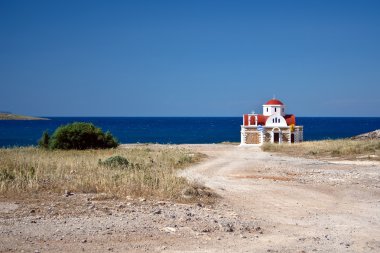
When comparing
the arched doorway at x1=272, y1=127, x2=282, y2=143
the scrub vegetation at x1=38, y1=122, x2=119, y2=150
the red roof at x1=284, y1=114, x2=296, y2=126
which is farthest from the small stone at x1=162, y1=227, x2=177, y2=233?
the red roof at x1=284, y1=114, x2=296, y2=126

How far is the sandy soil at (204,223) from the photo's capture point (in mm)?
9812

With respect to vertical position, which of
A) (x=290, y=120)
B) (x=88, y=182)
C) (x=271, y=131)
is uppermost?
(x=290, y=120)

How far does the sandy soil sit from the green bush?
20764mm

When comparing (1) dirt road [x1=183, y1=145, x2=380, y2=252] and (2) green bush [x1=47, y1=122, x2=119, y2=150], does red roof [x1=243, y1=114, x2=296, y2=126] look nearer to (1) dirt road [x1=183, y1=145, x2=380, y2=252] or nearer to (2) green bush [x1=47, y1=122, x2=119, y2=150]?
(2) green bush [x1=47, y1=122, x2=119, y2=150]

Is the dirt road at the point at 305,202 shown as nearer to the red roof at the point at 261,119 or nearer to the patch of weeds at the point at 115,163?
the patch of weeds at the point at 115,163

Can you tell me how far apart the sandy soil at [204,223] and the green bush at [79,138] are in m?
20.8

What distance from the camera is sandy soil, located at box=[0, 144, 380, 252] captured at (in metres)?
9.81

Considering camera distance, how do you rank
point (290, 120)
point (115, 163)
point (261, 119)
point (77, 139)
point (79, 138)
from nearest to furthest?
point (115, 163) → point (77, 139) → point (79, 138) → point (290, 120) → point (261, 119)

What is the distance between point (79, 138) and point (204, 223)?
1039 inches

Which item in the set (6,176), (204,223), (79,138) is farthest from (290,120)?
(204,223)

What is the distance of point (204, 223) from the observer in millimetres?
11570

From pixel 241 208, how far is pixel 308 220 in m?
2.05

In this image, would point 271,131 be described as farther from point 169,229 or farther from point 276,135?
point 169,229

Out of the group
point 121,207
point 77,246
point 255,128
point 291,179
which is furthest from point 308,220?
point 255,128
